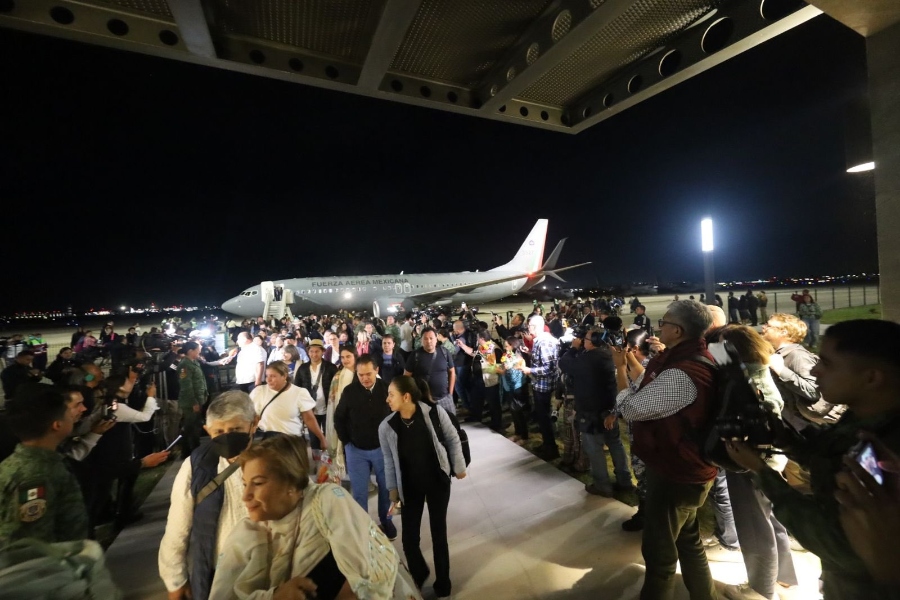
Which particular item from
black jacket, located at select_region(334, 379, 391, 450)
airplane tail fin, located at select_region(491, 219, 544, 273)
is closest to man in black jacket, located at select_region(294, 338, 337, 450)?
black jacket, located at select_region(334, 379, 391, 450)

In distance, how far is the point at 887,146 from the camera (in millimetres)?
2123

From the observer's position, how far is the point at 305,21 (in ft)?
6.47

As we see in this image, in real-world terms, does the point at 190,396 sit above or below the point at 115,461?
above

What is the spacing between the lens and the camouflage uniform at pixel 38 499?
1.97 m

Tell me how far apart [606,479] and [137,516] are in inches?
210

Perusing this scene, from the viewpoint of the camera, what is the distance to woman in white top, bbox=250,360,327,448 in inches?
145

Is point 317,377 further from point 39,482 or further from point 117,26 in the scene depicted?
point 117,26

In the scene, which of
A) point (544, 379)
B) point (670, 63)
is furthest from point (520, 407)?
point (670, 63)

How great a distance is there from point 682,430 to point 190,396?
6.15 m

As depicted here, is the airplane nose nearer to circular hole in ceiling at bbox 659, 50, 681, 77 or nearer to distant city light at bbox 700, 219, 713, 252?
distant city light at bbox 700, 219, 713, 252

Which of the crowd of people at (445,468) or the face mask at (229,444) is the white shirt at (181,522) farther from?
the face mask at (229,444)

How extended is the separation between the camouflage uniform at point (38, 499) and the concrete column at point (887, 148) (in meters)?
4.58

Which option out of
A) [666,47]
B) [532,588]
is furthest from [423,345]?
[666,47]

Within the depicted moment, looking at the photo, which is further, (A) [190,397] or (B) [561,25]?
(A) [190,397]
